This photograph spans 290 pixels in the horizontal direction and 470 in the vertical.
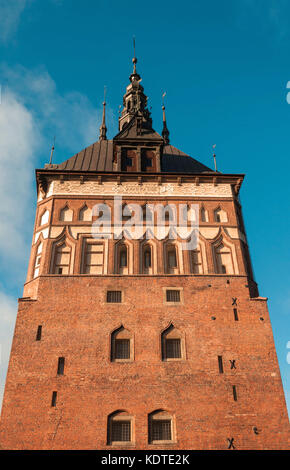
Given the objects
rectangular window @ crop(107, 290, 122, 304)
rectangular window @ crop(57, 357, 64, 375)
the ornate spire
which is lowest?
rectangular window @ crop(57, 357, 64, 375)

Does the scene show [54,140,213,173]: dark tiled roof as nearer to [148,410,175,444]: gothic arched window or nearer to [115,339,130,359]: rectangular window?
[115,339,130,359]: rectangular window

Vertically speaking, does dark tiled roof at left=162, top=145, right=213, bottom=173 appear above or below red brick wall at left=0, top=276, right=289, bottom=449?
above

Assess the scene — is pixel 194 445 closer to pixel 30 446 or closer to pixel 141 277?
pixel 30 446

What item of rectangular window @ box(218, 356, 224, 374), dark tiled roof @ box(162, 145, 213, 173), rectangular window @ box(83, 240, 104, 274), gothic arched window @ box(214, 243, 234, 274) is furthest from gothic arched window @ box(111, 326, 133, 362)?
dark tiled roof @ box(162, 145, 213, 173)

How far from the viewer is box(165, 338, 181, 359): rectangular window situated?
21219 millimetres

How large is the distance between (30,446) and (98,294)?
26.3ft

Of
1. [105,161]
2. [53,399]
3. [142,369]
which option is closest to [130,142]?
[105,161]

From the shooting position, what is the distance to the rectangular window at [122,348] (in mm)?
21094

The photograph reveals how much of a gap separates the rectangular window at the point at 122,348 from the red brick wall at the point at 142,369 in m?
0.51

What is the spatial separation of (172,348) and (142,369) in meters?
2.00

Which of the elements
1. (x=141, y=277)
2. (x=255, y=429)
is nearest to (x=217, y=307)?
(x=141, y=277)

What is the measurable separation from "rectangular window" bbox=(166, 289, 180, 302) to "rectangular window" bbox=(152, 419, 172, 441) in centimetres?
626

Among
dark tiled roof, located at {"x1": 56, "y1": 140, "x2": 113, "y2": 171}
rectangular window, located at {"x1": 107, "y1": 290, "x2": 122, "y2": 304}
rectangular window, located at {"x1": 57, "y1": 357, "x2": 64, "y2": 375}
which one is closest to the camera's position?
rectangular window, located at {"x1": 57, "y1": 357, "x2": 64, "y2": 375}

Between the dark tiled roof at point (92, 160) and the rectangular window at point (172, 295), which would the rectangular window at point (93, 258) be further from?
the dark tiled roof at point (92, 160)
